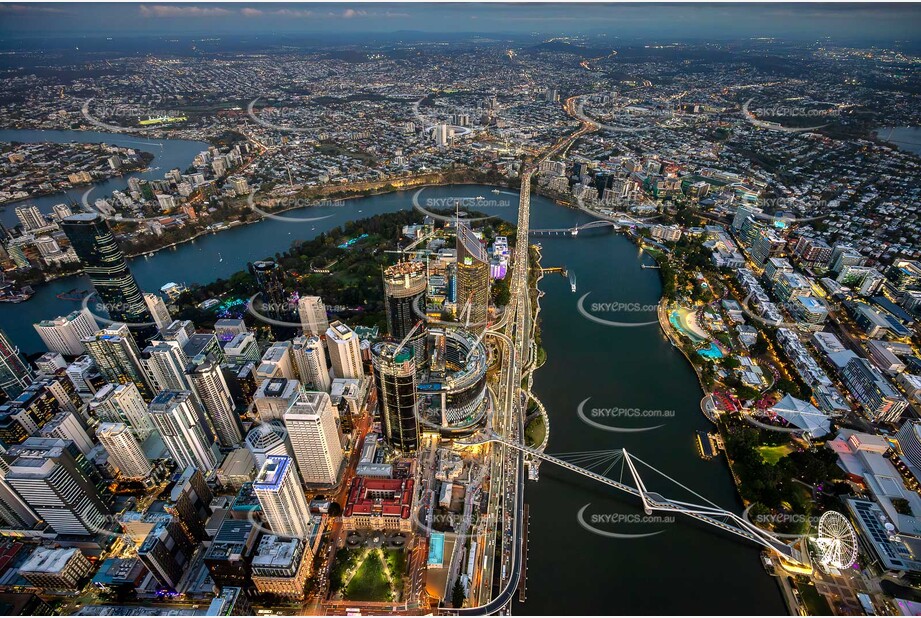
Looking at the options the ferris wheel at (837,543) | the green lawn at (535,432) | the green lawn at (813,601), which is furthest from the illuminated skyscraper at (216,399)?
the ferris wheel at (837,543)

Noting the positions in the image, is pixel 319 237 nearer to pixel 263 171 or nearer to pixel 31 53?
pixel 263 171

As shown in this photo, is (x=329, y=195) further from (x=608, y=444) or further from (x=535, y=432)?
(x=608, y=444)

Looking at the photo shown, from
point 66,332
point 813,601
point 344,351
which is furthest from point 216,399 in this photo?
point 813,601

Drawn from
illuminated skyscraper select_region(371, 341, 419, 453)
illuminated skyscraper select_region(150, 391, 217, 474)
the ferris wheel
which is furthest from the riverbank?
the ferris wheel

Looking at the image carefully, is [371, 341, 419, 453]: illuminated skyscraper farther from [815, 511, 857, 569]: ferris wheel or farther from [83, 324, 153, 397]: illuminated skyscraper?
[815, 511, 857, 569]: ferris wheel

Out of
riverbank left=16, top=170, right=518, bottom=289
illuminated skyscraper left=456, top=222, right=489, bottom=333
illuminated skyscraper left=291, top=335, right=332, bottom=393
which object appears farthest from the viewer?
riverbank left=16, top=170, right=518, bottom=289

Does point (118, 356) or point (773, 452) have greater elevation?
point (118, 356)

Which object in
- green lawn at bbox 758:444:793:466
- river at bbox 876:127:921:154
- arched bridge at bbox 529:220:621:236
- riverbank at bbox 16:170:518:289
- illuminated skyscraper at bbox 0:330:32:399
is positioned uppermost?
river at bbox 876:127:921:154
